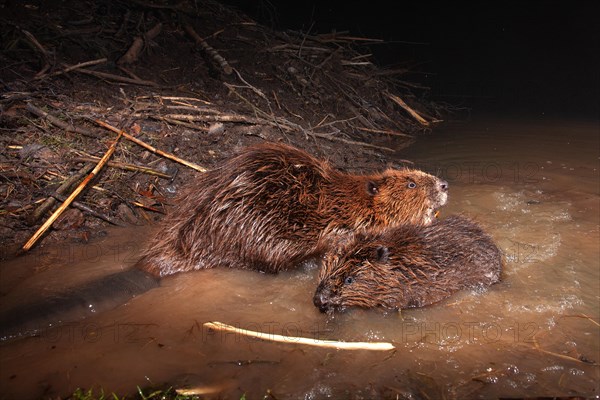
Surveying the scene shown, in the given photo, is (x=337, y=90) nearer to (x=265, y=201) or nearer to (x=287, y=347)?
(x=265, y=201)

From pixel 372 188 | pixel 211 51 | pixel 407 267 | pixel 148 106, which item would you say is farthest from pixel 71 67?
pixel 407 267

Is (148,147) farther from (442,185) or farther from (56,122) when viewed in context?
(442,185)

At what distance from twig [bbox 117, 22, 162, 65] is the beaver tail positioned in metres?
3.29

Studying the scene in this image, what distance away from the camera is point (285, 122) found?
4746 millimetres

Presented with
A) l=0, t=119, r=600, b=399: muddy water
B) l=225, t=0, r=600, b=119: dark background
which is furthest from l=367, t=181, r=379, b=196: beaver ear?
l=225, t=0, r=600, b=119: dark background

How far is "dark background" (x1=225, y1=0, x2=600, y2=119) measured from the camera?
9.31 metres

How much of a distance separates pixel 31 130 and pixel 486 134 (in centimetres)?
517

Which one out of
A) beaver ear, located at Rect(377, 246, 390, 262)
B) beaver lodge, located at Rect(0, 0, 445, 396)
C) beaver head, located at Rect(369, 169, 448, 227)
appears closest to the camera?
beaver ear, located at Rect(377, 246, 390, 262)

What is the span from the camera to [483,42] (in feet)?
37.6

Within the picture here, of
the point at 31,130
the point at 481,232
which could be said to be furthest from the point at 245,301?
the point at 31,130

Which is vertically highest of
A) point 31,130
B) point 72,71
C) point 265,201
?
point 72,71

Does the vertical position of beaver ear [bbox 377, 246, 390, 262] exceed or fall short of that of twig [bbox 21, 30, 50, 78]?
it falls short

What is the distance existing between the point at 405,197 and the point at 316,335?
1334mm

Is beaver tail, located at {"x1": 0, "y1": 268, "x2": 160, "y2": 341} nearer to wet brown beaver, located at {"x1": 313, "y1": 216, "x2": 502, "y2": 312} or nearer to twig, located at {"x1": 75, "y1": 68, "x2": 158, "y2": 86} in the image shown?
wet brown beaver, located at {"x1": 313, "y1": 216, "x2": 502, "y2": 312}
